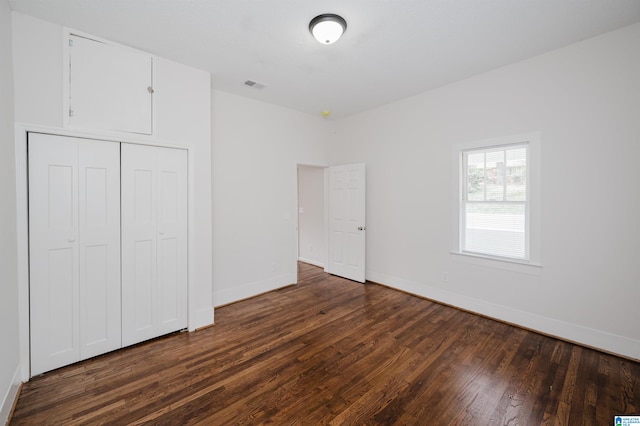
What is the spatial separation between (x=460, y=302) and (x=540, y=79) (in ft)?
9.27

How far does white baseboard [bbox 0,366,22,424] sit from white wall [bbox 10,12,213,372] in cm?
131

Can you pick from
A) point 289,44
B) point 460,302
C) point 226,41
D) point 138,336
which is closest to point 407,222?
point 460,302

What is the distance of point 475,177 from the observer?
3.57 metres

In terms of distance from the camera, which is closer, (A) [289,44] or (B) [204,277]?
(A) [289,44]

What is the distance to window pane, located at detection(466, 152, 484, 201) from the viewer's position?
351 centimetres

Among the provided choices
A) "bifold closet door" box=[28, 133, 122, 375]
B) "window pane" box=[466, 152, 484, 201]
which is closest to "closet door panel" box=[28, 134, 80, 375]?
"bifold closet door" box=[28, 133, 122, 375]

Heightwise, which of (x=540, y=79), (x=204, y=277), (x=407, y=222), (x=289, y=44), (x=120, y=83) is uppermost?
(x=289, y=44)

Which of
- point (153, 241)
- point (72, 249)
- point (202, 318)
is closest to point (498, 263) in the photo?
point (202, 318)

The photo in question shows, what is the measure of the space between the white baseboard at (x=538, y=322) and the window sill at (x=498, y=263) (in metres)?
0.47

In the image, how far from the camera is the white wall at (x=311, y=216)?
580 cm

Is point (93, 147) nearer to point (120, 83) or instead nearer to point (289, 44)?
point (120, 83)

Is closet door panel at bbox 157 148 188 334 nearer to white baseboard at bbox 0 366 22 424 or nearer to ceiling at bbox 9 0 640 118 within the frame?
white baseboard at bbox 0 366 22 424

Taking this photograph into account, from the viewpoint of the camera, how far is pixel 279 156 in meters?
4.48

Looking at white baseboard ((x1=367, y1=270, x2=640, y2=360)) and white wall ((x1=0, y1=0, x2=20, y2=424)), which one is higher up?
white wall ((x1=0, y1=0, x2=20, y2=424))
